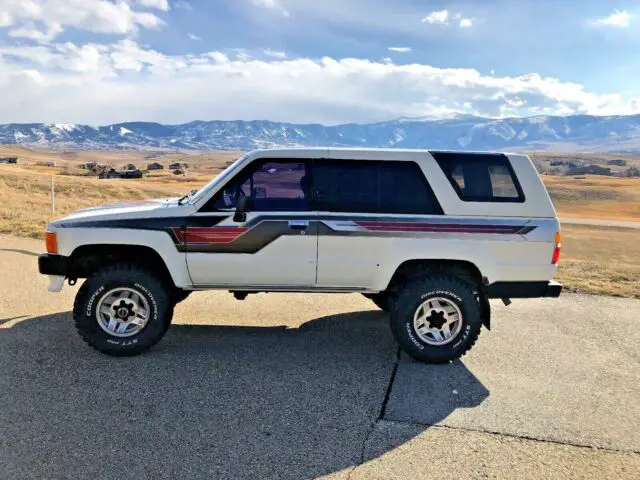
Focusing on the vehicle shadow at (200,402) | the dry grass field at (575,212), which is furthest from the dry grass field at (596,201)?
the vehicle shadow at (200,402)

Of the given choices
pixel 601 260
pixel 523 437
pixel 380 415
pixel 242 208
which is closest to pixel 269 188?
pixel 242 208

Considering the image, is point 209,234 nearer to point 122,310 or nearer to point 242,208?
point 242,208

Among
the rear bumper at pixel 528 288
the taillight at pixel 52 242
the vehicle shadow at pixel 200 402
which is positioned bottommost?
the vehicle shadow at pixel 200 402

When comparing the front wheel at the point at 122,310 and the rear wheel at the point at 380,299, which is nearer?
the front wheel at the point at 122,310

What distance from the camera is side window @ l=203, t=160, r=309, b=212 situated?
5312 mm

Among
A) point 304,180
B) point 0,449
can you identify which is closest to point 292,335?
point 304,180

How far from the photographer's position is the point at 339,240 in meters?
5.21

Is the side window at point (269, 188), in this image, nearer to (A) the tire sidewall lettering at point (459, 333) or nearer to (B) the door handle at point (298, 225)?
(B) the door handle at point (298, 225)

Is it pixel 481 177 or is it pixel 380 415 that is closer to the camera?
pixel 380 415

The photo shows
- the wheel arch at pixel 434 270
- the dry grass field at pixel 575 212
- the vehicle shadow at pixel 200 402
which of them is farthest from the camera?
the dry grass field at pixel 575 212

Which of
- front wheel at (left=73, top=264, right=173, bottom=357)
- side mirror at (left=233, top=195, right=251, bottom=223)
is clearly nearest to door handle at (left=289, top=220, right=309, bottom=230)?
side mirror at (left=233, top=195, right=251, bottom=223)

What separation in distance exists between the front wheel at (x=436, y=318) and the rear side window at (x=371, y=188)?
739 millimetres

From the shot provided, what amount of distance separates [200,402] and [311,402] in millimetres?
905

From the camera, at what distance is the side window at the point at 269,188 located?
5.31 m
